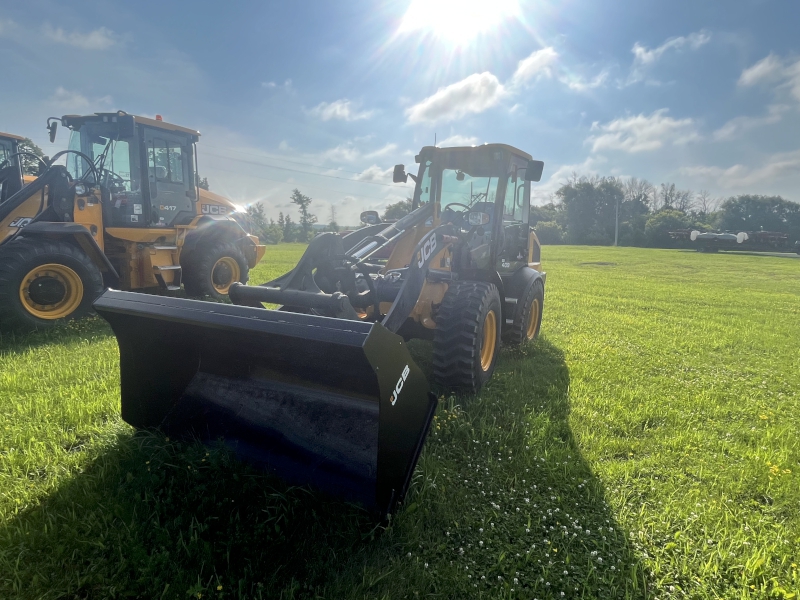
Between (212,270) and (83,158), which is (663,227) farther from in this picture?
(83,158)

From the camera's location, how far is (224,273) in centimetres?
884

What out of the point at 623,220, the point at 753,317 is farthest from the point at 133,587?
the point at 623,220

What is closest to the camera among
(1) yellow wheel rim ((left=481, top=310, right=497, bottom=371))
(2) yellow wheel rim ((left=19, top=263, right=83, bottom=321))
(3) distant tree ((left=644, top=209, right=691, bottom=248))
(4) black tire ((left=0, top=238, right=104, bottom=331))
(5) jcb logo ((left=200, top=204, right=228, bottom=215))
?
(1) yellow wheel rim ((left=481, top=310, right=497, bottom=371))

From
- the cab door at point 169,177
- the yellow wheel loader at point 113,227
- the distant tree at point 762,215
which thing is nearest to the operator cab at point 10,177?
the yellow wheel loader at point 113,227

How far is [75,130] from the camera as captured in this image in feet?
26.6

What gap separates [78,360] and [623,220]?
6568 centimetres

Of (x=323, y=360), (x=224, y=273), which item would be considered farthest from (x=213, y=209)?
(x=323, y=360)

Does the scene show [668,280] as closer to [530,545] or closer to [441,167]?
[441,167]

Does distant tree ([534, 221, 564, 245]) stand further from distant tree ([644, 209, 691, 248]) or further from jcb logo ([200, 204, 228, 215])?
jcb logo ([200, 204, 228, 215])

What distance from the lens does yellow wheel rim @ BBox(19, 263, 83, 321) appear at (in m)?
6.11

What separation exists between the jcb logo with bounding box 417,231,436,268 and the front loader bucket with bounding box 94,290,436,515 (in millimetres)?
1363

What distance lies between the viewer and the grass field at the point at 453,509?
2.27 metres

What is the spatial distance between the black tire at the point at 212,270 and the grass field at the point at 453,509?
145 inches

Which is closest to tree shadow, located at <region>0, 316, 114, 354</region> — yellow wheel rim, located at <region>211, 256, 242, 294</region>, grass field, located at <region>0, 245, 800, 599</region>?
grass field, located at <region>0, 245, 800, 599</region>
